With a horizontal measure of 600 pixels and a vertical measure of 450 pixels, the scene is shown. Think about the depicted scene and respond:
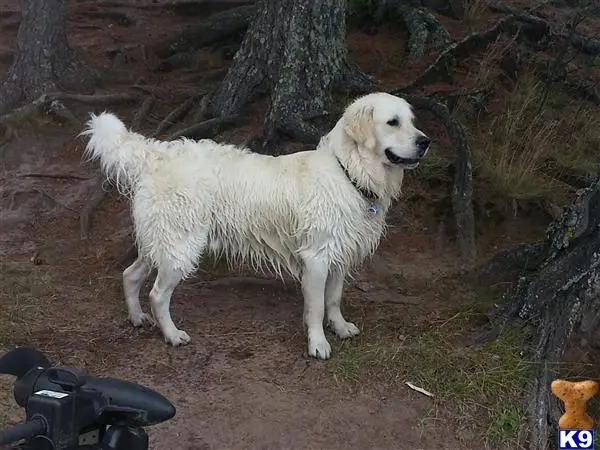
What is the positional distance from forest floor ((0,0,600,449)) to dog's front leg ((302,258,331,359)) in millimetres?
102

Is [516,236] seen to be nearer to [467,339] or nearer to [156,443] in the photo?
[467,339]

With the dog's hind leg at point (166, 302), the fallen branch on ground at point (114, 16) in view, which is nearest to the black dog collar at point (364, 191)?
the dog's hind leg at point (166, 302)

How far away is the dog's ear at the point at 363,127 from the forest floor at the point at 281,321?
52.1 inches

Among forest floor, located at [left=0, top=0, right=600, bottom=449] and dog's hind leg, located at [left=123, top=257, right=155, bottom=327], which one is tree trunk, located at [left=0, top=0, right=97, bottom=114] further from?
dog's hind leg, located at [left=123, top=257, right=155, bottom=327]

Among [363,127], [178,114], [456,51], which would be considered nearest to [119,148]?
[363,127]

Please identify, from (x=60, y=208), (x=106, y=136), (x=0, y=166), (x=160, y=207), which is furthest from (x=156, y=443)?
(x=0, y=166)

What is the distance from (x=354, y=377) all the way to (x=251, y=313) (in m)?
1.31

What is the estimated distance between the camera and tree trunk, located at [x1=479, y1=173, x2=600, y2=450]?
453cm

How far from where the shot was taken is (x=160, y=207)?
5.14m

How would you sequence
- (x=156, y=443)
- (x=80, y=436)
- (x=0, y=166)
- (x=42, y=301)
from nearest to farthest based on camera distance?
(x=80, y=436) → (x=156, y=443) → (x=42, y=301) → (x=0, y=166)

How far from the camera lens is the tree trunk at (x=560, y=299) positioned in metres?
4.53

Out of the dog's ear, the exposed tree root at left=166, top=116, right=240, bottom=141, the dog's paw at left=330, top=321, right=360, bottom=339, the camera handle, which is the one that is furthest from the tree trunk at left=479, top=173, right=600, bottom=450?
the exposed tree root at left=166, top=116, right=240, bottom=141

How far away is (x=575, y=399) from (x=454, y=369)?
814 mm

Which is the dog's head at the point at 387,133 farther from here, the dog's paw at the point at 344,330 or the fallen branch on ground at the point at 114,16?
the fallen branch on ground at the point at 114,16
